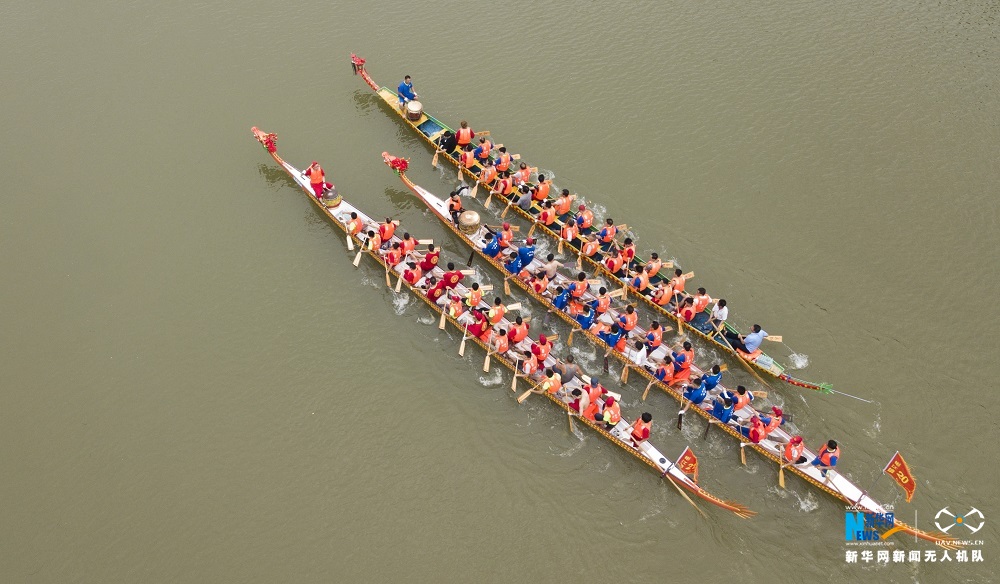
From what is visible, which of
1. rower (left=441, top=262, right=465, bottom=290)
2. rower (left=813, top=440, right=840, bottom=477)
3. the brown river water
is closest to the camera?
rower (left=813, top=440, right=840, bottom=477)

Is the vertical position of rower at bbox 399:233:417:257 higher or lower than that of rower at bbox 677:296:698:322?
lower

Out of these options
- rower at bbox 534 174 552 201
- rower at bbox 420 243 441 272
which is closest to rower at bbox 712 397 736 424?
rower at bbox 534 174 552 201

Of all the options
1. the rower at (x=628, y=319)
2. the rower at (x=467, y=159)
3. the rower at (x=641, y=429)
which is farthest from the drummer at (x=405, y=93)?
the rower at (x=641, y=429)

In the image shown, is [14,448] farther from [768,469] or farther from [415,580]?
[768,469]

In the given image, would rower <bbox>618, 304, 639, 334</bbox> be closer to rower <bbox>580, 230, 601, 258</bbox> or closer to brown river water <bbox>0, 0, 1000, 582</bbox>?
brown river water <bbox>0, 0, 1000, 582</bbox>

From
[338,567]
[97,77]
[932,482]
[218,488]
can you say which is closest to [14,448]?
[218,488]

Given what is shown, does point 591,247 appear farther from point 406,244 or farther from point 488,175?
point 406,244
